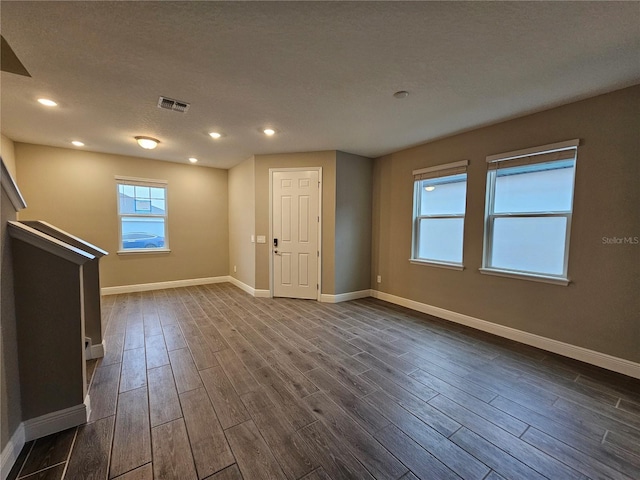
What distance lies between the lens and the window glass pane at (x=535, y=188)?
2770 millimetres

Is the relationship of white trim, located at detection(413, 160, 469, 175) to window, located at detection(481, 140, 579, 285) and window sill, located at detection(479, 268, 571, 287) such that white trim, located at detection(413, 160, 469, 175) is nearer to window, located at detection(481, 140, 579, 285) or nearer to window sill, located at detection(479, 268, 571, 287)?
window, located at detection(481, 140, 579, 285)

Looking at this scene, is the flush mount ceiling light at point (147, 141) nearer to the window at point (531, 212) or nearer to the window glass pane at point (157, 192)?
the window glass pane at point (157, 192)

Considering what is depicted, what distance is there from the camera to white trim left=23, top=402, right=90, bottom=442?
1563mm

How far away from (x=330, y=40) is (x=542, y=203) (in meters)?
2.90

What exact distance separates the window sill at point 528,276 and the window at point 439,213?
392mm

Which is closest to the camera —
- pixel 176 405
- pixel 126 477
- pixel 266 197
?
pixel 126 477

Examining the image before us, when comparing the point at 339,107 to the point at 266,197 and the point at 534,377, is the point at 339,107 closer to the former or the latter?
the point at 266,197

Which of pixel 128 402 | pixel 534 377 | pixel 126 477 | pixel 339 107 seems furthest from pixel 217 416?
pixel 339 107

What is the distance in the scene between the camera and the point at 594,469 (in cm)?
143

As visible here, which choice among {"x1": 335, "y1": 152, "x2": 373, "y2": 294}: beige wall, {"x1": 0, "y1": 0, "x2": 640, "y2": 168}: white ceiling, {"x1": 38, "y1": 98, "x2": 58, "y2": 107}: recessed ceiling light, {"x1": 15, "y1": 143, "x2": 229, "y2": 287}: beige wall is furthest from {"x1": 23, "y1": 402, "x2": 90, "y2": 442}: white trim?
{"x1": 15, "y1": 143, "x2": 229, "y2": 287}: beige wall

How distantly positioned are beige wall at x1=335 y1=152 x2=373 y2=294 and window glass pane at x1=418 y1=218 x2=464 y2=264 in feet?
3.45

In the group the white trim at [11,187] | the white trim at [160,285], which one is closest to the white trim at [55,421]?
the white trim at [11,187]

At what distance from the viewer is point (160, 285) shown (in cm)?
541

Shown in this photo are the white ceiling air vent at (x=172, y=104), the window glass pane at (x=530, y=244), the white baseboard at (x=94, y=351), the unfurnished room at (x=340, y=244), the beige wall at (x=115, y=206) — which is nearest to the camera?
the unfurnished room at (x=340, y=244)
